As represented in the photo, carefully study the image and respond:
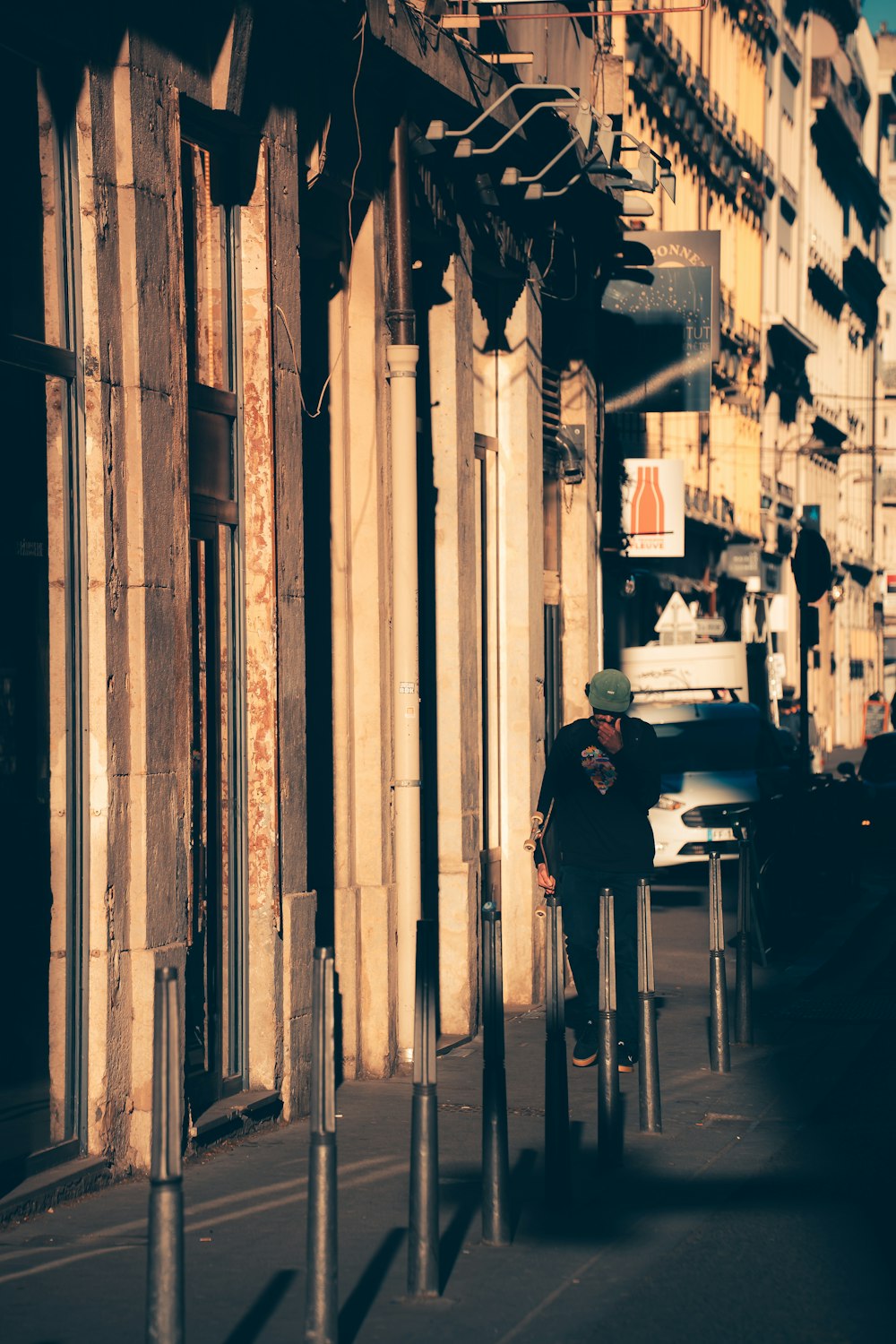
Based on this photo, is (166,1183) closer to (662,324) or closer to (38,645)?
(38,645)

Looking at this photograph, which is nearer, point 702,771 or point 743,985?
point 743,985

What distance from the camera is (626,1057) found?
10492mm

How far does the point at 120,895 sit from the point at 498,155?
643 centimetres

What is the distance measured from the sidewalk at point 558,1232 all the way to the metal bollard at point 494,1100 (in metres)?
0.12

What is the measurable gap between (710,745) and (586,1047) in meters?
12.5

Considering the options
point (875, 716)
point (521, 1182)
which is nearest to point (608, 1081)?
point (521, 1182)

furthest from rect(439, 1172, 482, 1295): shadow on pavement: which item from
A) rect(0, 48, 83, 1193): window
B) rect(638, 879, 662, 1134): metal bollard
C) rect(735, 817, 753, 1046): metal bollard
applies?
rect(735, 817, 753, 1046): metal bollard

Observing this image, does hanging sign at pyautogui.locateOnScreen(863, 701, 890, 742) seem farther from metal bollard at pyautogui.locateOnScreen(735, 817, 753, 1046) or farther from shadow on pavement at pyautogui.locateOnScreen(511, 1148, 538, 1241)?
shadow on pavement at pyautogui.locateOnScreen(511, 1148, 538, 1241)

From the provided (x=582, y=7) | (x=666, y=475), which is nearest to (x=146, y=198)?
(x=582, y=7)

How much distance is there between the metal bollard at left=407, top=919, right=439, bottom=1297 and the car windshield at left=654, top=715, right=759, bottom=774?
16.3m

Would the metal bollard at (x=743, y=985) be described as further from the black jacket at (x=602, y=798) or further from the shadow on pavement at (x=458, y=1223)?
the shadow on pavement at (x=458, y=1223)

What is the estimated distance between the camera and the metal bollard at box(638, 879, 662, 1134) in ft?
27.3

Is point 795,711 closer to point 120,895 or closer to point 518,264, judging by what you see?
point 518,264

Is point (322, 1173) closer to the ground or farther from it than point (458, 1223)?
farther from it
